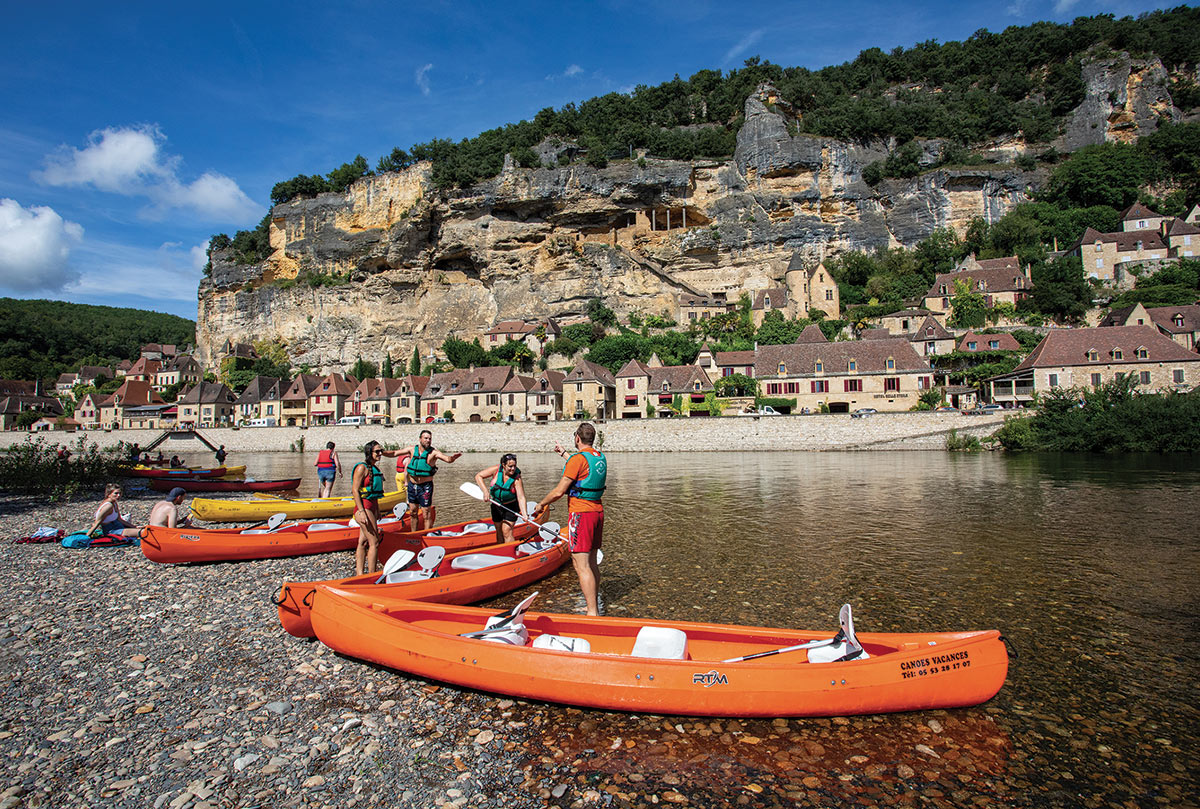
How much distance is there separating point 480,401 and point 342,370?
2574cm

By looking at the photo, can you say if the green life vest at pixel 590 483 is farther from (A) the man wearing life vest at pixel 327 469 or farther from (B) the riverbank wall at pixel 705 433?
(B) the riverbank wall at pixel 705 433

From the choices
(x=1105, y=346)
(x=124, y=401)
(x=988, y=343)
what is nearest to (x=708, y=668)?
(x=1105, y=346)

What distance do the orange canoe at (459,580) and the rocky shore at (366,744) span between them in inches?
19.2

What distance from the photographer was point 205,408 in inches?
2365

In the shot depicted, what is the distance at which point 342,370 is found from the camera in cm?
6688

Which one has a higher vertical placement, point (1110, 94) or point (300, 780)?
point (1110, 94)

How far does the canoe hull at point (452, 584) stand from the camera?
5734 mm

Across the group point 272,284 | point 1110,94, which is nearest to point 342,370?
point 272,284

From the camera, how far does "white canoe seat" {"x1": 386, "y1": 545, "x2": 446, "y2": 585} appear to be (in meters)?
6.70

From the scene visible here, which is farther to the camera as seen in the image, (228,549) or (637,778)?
(228,549)

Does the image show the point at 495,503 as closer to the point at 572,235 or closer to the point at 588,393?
the point at 588,393

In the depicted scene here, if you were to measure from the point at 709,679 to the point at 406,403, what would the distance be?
52.6 meters

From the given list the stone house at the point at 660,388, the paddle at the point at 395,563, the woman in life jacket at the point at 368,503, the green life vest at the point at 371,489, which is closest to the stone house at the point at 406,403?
the stone house at the point at 660,388

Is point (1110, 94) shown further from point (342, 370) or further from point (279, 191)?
point (279, 191)
